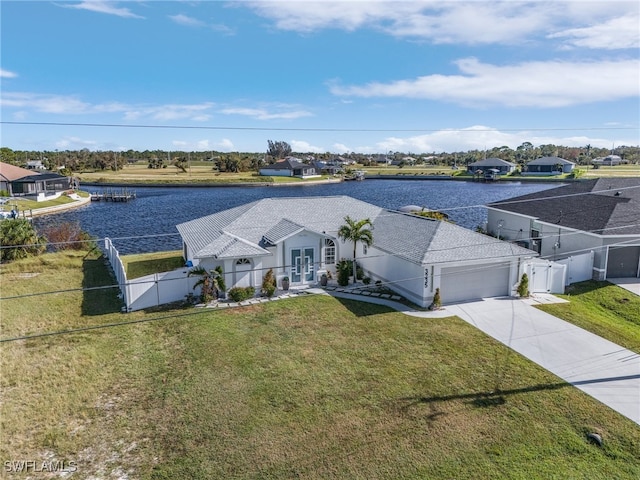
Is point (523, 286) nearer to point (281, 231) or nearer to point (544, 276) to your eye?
point (544, 276)

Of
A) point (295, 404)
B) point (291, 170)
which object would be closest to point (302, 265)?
point (295, 404)

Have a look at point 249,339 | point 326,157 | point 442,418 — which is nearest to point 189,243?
point 249,339

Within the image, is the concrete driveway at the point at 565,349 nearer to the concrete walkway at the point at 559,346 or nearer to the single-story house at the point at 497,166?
the concrete walkway at the point at 559,346

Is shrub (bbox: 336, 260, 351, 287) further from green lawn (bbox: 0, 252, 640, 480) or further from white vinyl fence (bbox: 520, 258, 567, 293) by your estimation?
white vinyl fence (bbox: 520, 258, 567, 293)

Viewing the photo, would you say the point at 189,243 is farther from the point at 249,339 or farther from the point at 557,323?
the point at 557,323

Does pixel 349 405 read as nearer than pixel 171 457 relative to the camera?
No
